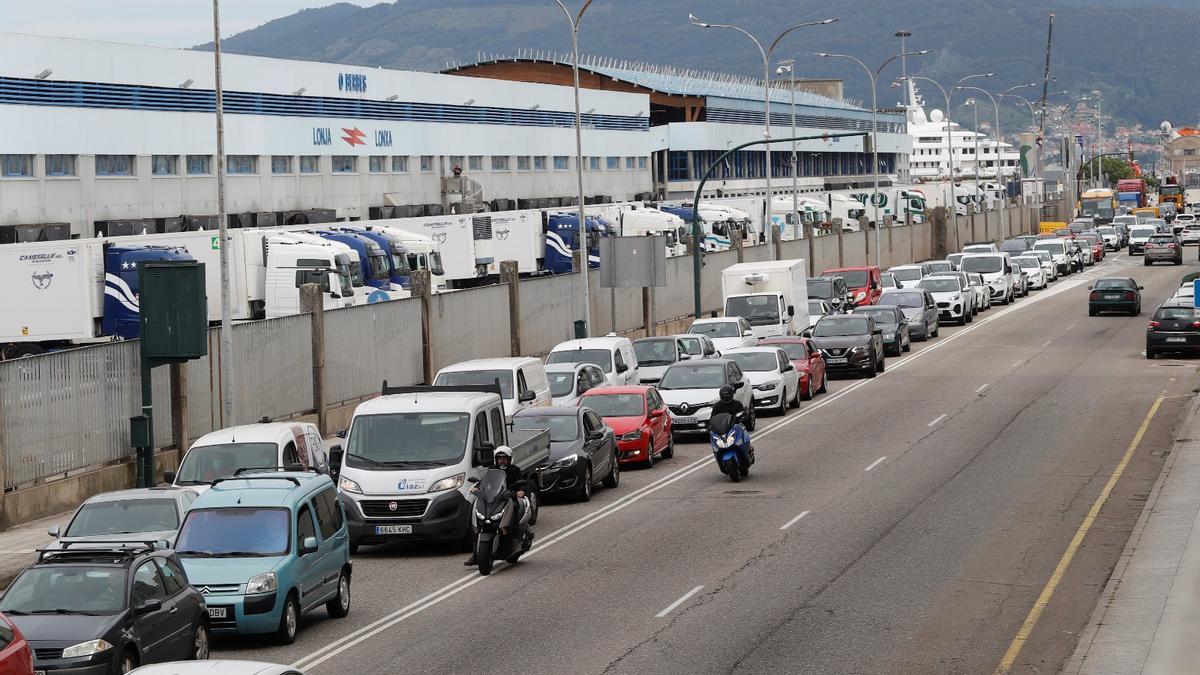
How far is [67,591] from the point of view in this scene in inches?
572

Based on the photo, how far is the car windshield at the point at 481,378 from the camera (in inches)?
1156

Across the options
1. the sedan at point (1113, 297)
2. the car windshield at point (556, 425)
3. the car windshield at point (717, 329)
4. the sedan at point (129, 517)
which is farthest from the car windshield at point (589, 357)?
the sedan at point (1113, 297)

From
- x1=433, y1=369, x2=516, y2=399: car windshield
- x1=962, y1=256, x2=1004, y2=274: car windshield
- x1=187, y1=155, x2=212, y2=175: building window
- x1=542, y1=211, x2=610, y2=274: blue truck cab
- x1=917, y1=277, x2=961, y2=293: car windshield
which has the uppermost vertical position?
x1=187, y1=155, x2=212, y2=175: building window

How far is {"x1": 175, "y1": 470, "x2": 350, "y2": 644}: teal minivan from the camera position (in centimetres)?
1630

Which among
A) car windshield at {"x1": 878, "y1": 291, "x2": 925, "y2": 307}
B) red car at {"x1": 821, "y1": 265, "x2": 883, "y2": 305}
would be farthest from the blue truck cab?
car windshield at {"x1": 878, "y1": 291, "x2": 925, "y2": 307}

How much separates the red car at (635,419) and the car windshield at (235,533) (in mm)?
12481

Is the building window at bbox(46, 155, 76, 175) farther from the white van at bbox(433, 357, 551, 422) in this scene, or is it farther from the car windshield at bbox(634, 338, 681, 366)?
the white van at bbox(433, 357, 551, 422)

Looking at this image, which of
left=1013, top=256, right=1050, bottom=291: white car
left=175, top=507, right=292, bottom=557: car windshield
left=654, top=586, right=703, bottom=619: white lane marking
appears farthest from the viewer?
left=1013, top=256, right=1050, bottom=291: white car

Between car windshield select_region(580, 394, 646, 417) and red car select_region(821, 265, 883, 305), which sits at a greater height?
red car select_region(821, 265, 883, 305)

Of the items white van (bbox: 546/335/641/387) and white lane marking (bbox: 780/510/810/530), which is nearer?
white lane marking (bbox: 780/510/810/530)

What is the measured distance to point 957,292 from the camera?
5772 cm

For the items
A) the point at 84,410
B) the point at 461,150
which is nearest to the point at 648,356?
the point at 84,410

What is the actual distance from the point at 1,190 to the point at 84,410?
3249 cm

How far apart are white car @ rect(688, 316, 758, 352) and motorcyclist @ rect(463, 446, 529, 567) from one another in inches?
878
